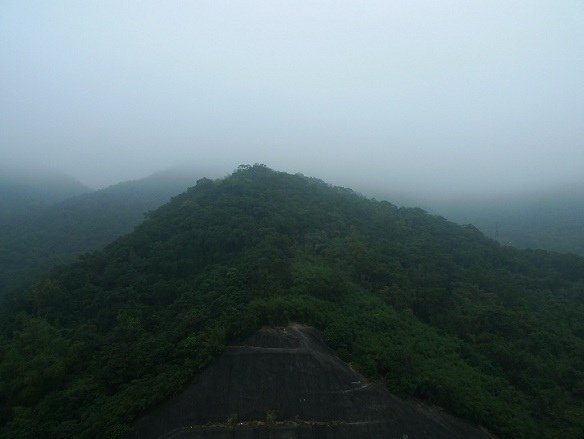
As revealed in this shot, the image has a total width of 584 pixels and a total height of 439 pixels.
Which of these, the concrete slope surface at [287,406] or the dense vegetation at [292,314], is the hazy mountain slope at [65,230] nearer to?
the dense vegetation at [292,314]

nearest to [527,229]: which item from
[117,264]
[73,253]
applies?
[117,264]

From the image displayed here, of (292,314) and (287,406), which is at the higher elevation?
(292,314)

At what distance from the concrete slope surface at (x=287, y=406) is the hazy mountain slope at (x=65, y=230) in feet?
97.9

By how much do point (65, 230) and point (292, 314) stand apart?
160 feet

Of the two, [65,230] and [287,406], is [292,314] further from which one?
[65,230]

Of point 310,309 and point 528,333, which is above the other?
point 310,309

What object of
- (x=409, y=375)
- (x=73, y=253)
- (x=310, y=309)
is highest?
(x=310, y=309)

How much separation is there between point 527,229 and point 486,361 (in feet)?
167

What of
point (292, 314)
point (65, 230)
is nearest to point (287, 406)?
point (292, 314)

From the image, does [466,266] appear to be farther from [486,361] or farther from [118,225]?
[118,225]

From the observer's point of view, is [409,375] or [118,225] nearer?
[409,375]

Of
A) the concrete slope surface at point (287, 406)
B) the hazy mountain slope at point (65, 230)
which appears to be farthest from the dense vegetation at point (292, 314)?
the hazy mountain slope at point (65, 230)

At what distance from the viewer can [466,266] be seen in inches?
1410

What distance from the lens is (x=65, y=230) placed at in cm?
5538
